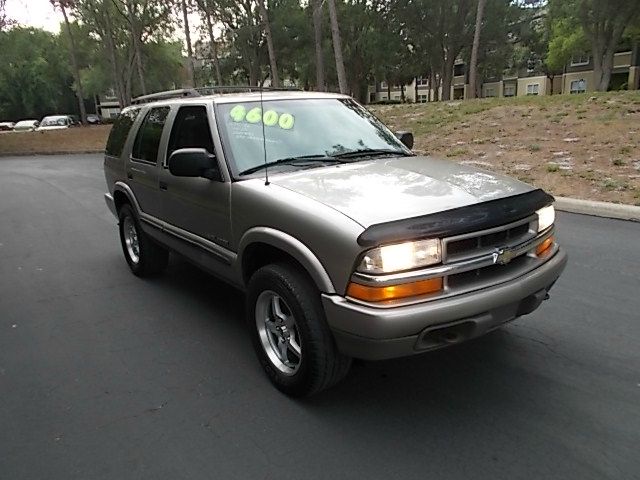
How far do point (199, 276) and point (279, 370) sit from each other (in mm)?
2448

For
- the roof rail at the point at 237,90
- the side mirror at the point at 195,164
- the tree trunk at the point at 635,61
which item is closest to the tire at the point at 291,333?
the side mirror at the point at 195,164

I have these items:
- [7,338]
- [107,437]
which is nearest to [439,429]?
[107,437]

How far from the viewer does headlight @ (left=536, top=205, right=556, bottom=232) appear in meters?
3.12

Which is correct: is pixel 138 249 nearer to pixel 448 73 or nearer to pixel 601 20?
pixel 601 20

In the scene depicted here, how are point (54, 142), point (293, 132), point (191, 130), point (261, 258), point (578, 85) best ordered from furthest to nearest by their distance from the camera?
point (578, 85)
point (54, 142)
point (191, 130)
point (293, 132)
point (261, 258)

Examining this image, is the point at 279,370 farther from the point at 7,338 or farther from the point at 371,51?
the point at 371,51

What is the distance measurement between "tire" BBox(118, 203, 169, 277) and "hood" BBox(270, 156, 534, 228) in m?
2.36

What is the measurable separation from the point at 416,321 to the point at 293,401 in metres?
1.01

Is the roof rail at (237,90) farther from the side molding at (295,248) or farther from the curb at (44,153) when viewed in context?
the curb at (44,153)

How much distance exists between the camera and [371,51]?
3941 centimetres

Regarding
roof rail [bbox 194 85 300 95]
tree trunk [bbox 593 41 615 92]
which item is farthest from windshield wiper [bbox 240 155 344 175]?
tree trunk [bbox 593 41 615 92]

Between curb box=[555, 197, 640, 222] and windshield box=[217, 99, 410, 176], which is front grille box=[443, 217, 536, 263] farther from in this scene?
curb box=[555, 197, 640, 222]

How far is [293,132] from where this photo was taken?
149 inches

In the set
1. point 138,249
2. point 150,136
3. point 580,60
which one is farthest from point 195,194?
point 580,60
